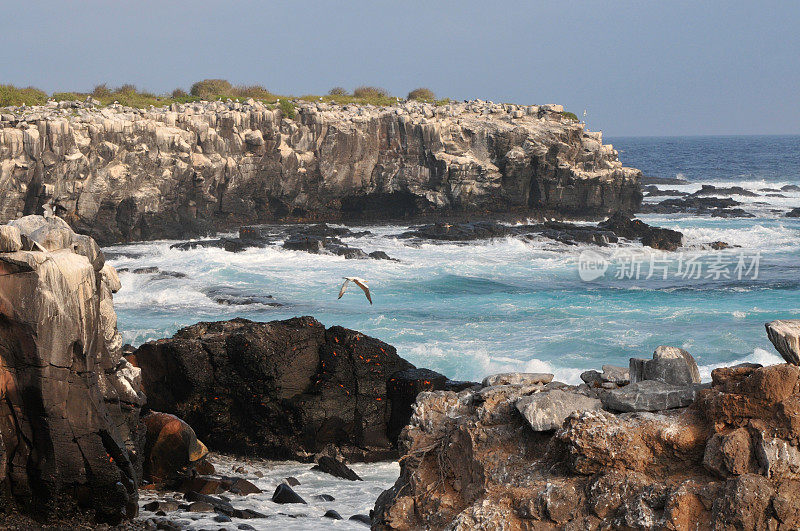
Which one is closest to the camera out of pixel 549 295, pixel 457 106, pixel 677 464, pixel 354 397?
pixel 677 464

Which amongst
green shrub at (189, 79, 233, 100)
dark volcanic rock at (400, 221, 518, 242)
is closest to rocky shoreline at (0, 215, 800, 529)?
dark volcanic rock at (400, 221, 518, 242)

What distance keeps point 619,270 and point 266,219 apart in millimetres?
18561

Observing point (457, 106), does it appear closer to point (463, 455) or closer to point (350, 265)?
point (350, 265)

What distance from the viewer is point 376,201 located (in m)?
44.9

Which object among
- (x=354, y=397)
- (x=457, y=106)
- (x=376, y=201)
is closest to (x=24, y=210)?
(x=376, y=201)

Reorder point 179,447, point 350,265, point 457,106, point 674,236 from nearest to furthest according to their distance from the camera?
point 179,447
point 350,265
point 674,236
point 457,106

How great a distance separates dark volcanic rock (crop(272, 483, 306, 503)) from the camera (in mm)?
12250

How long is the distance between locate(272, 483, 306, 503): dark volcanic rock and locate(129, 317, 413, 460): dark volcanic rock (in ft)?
6.95

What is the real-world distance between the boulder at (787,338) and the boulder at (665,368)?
3.39 ft

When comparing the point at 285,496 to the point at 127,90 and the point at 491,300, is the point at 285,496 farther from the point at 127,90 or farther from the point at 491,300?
the point at 127,90

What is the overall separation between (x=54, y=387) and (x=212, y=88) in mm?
50228

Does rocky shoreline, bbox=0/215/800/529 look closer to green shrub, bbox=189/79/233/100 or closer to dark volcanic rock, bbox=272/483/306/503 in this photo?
dark volcanic rock, bbox=272/483/306/503

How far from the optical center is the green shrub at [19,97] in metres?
41.5

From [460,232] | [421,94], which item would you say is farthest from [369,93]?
[460,232]
